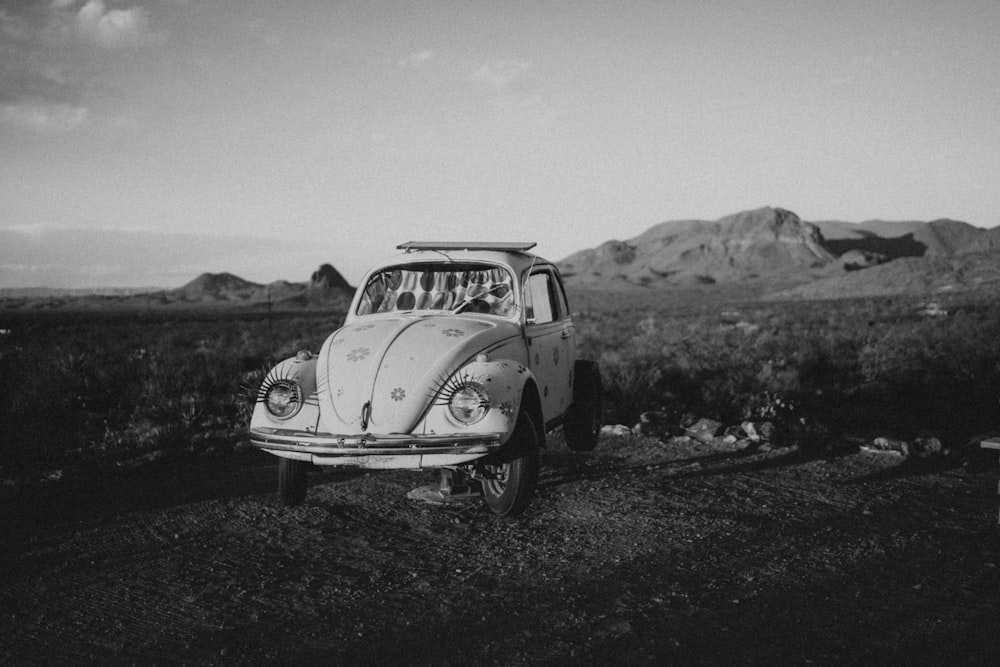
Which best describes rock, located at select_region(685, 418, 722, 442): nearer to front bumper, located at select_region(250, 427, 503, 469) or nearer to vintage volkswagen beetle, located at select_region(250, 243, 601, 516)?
vintage volkswagen beetle, located at select_region(250, 243, 601, 516)

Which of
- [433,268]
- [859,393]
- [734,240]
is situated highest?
[734,240]

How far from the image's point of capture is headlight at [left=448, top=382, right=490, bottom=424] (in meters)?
5.39

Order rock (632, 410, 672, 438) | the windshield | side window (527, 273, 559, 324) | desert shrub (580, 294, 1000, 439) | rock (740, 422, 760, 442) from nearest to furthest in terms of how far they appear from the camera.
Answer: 1. the windshield
2. side window (527, 273, 559, 324)
3. rock (740, 422, 760, 442)
4. rock (632, 410, 672, 438)
5. desert shrub (580, 294, 1000, 439)

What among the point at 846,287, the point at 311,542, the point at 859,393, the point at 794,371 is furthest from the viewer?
the point at 846,287

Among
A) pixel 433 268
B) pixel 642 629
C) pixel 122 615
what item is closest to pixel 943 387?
pixel 433 268

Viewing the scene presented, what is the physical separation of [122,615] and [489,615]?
2.13 metres

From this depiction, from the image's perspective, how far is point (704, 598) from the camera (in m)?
4.41

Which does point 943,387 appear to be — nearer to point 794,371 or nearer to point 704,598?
point 794,371

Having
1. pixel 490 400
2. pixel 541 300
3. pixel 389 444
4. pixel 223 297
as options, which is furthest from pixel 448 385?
pixel 223 297

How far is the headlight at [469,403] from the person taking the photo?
212 inches

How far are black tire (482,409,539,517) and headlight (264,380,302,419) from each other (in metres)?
1.58

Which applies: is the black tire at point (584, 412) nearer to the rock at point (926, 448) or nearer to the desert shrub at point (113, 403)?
the rock at point (926, 448)

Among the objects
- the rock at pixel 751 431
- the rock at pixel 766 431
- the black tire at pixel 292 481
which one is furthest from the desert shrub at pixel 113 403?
the rock at pixel 766 431

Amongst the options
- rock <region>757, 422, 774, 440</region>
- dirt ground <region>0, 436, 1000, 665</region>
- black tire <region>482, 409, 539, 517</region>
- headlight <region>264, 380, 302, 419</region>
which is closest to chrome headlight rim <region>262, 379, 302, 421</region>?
headlight <region>264, 380, 302, 419</region>
